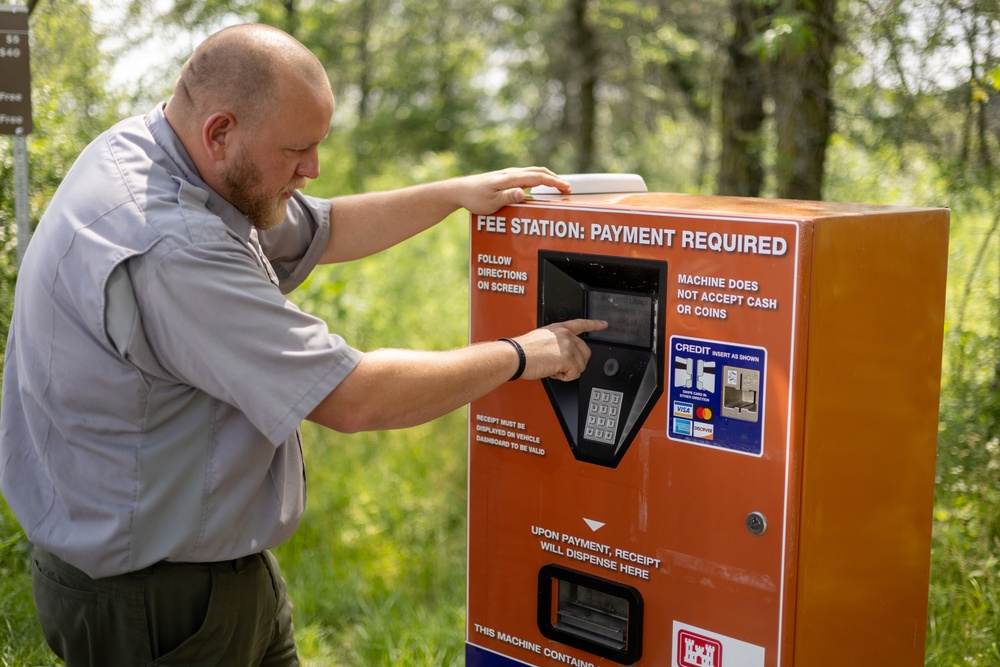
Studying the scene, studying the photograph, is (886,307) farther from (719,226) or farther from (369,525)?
(369,525)

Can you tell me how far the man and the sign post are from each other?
1375 mm

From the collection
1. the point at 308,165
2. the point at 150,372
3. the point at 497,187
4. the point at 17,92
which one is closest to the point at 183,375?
the point at 150,372

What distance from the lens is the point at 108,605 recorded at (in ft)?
6.79

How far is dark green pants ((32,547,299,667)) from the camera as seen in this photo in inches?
81.4

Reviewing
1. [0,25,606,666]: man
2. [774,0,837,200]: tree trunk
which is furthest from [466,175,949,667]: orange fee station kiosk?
[774,0,837,200]: tree trunk

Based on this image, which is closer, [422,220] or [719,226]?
[719,226]

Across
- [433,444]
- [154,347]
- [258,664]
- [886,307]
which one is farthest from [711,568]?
[433,444]

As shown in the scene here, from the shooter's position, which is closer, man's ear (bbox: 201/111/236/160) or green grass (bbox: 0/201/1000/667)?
man's ear (bbox: 201/111/236/160)

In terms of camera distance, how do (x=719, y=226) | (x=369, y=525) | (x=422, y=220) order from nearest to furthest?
(x=719, y=226) < (x=422, y=220) < (x=369, y=525)

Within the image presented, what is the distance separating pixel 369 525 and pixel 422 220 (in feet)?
7.31

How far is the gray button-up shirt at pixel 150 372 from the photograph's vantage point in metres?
1.86

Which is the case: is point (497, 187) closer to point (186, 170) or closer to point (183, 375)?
point (186, 170)

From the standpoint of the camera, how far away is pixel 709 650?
221cm

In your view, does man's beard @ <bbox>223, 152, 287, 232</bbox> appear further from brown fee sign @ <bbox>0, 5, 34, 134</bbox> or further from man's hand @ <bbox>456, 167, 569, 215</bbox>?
brown fee sign @ <bbox>0, 5, 34, 134</bbox>
